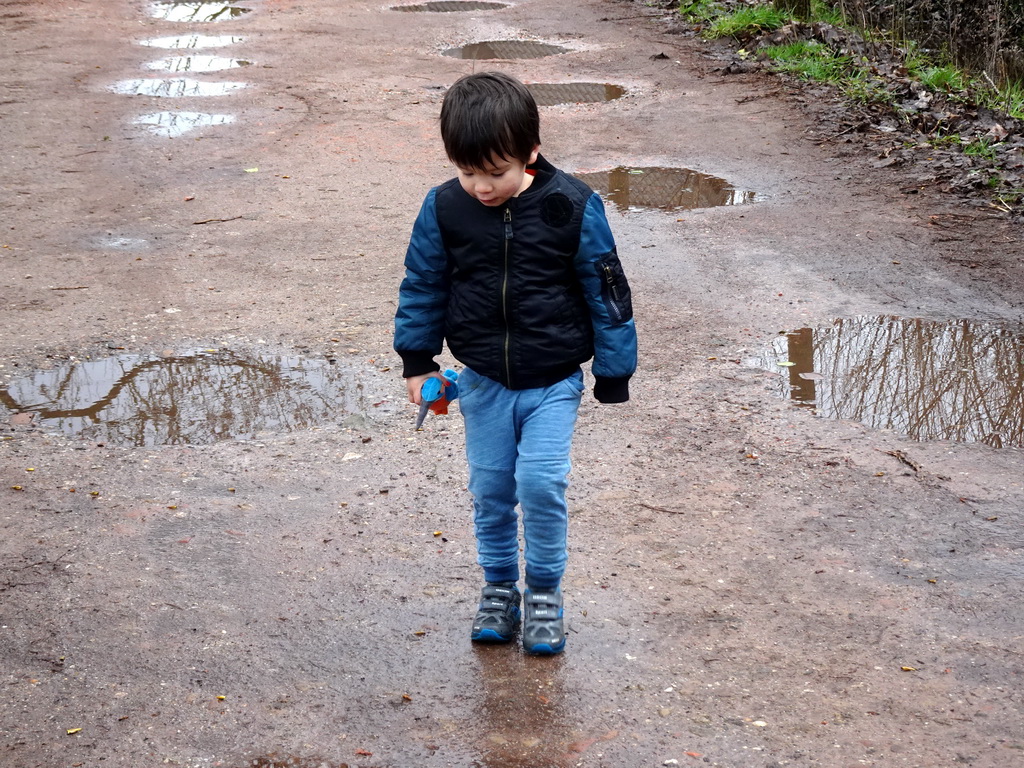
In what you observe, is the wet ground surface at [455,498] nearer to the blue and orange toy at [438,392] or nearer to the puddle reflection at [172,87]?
the blue and orange toy at [438,392]

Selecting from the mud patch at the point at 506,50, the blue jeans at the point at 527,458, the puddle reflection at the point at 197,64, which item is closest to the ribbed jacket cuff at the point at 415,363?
the blue jeans at the point at 527,458

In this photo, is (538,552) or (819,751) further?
(538,552)

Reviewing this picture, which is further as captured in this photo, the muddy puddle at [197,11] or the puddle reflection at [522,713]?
the muddy puddle at [197,11]

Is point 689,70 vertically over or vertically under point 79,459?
over

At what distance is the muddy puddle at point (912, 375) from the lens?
443 centimetres

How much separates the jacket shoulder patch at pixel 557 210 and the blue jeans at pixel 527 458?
17.4 inches

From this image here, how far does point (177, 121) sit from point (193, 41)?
13.5 ft

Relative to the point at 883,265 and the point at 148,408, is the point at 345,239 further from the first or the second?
the point at 883,265

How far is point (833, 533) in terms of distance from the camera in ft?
12.2

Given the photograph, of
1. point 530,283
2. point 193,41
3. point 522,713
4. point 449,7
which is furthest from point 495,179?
point 449,7

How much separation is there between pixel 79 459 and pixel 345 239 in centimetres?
280

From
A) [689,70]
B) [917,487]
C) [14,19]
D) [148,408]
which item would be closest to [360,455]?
[148,408]

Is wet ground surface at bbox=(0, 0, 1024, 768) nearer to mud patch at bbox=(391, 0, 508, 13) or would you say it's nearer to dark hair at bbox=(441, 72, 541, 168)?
dark hair at bbox=(441, 72, 541, 168)

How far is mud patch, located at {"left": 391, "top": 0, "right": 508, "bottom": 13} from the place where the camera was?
15.5 metres
